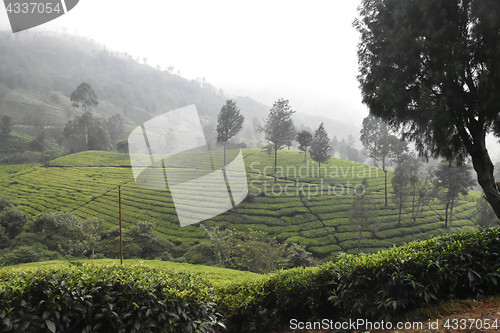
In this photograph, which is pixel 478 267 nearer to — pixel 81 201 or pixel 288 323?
pixel 288 323

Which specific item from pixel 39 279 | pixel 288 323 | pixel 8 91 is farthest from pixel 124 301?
pixel 8 91

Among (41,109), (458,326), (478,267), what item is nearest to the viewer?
(458,326)

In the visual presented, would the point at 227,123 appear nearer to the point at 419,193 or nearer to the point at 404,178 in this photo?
the point at 404,178

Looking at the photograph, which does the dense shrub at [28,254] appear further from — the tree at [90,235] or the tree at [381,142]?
the tree at [381,142]

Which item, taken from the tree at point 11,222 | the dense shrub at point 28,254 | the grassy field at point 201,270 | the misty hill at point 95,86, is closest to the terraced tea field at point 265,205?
the tree at point 11,222

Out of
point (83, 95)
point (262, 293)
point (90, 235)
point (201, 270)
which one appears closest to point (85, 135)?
point (83, 95)

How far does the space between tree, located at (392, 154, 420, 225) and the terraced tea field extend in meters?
1.86

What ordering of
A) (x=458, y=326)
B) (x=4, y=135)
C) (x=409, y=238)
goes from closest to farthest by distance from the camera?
(x=458, y=326) → (x=409, y=238) → (x=4, y=135)

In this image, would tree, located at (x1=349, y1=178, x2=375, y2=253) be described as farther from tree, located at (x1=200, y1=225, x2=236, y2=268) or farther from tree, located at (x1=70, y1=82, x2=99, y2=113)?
tree, located at (x1=70, y1=82, x2=99, y2=113)

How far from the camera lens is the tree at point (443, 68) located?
17.9 feet

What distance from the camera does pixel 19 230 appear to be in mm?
18891

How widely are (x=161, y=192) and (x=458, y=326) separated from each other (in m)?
27.3

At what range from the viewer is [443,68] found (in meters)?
5.86

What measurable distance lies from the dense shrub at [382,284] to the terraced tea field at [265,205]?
17162 millimetres
